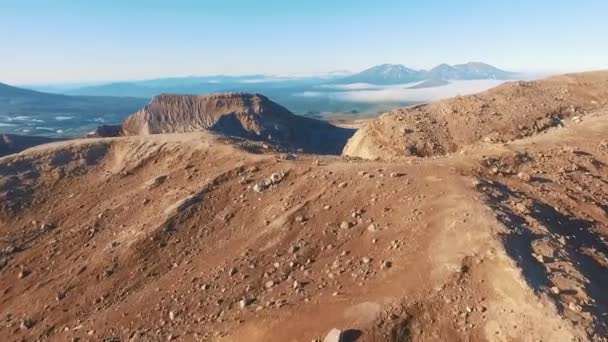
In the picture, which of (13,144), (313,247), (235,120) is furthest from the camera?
(235,120)

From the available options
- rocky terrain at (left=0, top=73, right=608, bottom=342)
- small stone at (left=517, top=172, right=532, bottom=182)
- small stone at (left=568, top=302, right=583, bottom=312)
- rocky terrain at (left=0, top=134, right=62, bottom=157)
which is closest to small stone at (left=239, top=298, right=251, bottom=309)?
rocky terrain at (left=0, top=73, right=608, bottom=342)

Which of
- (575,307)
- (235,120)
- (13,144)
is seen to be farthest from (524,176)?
(235,120)

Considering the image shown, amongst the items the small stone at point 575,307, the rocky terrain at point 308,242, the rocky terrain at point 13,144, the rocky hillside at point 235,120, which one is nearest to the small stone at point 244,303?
the rocky terrain at point 308,242

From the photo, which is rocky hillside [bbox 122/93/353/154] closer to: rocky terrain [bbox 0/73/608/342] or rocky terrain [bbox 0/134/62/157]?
rocky terrain [bbox 0/134/62/157]

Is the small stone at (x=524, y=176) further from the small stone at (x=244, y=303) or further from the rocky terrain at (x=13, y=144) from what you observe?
the rocky terrain at (x=13, y=144)

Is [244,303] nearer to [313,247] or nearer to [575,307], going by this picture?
[313,247]

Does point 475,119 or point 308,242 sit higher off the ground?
point 475,119
